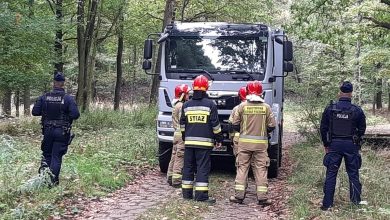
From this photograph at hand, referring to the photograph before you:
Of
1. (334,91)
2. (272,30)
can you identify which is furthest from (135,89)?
(272,30)

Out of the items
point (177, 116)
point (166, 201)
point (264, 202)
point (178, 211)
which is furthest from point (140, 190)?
point (264, 202)

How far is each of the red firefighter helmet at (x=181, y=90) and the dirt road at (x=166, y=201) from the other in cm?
182

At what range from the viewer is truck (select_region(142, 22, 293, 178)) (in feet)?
32.0

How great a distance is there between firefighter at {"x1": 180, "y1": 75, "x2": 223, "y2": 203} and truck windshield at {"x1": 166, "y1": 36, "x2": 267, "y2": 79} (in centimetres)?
197

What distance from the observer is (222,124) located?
31.9ft

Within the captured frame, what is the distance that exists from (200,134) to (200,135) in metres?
0.02

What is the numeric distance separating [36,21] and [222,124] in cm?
856

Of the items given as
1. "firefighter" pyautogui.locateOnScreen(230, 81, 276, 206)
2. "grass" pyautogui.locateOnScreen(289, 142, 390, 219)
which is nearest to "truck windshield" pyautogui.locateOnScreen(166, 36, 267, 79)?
"firefighter" pyautogui.locateOnScreen(230, 81, 276, 206)

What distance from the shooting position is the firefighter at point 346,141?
24.1ft

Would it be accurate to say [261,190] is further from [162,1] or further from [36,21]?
[162,1]

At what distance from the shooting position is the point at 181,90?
30.8ft

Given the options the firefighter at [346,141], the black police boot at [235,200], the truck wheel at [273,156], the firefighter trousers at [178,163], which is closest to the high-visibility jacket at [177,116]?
the firefighter trousers at [178,163]

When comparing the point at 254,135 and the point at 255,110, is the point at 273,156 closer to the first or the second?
the point at 254,135

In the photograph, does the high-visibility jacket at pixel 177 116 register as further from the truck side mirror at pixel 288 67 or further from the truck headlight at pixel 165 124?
the truck side mirror at pixel 288 67
